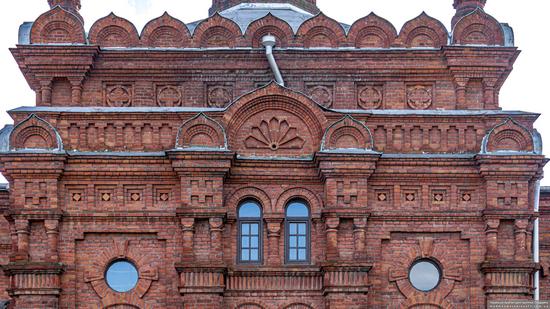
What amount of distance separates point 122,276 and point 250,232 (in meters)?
2.69

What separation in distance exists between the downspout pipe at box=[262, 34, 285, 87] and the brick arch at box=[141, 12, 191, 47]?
1.70m

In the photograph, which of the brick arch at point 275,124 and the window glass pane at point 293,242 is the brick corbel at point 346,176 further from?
the window glass pane at point 293,242

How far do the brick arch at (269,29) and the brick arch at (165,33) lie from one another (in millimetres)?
1351

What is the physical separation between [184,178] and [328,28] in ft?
15.6

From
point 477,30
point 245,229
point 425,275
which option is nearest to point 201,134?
point 245,229

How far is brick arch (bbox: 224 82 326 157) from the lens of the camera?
22.9 m

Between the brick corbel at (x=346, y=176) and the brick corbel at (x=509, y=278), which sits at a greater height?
the brick corbel at (x=346, y=176)

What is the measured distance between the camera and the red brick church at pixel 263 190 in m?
22.2

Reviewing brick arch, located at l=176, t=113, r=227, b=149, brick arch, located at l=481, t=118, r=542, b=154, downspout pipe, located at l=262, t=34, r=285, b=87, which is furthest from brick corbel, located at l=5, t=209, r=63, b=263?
brick arch, located at l=481, t=118, r=542, b=154

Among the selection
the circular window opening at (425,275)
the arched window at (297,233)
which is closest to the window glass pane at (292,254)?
the arched window at (297,233)

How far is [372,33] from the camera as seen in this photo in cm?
2433

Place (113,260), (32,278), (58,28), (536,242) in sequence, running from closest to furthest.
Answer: (32,278)
(113,260)
(536,242)
(58,28)

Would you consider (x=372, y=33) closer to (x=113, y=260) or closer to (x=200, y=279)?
(x=200, y=279)

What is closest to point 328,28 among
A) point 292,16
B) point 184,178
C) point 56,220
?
point 292,16
